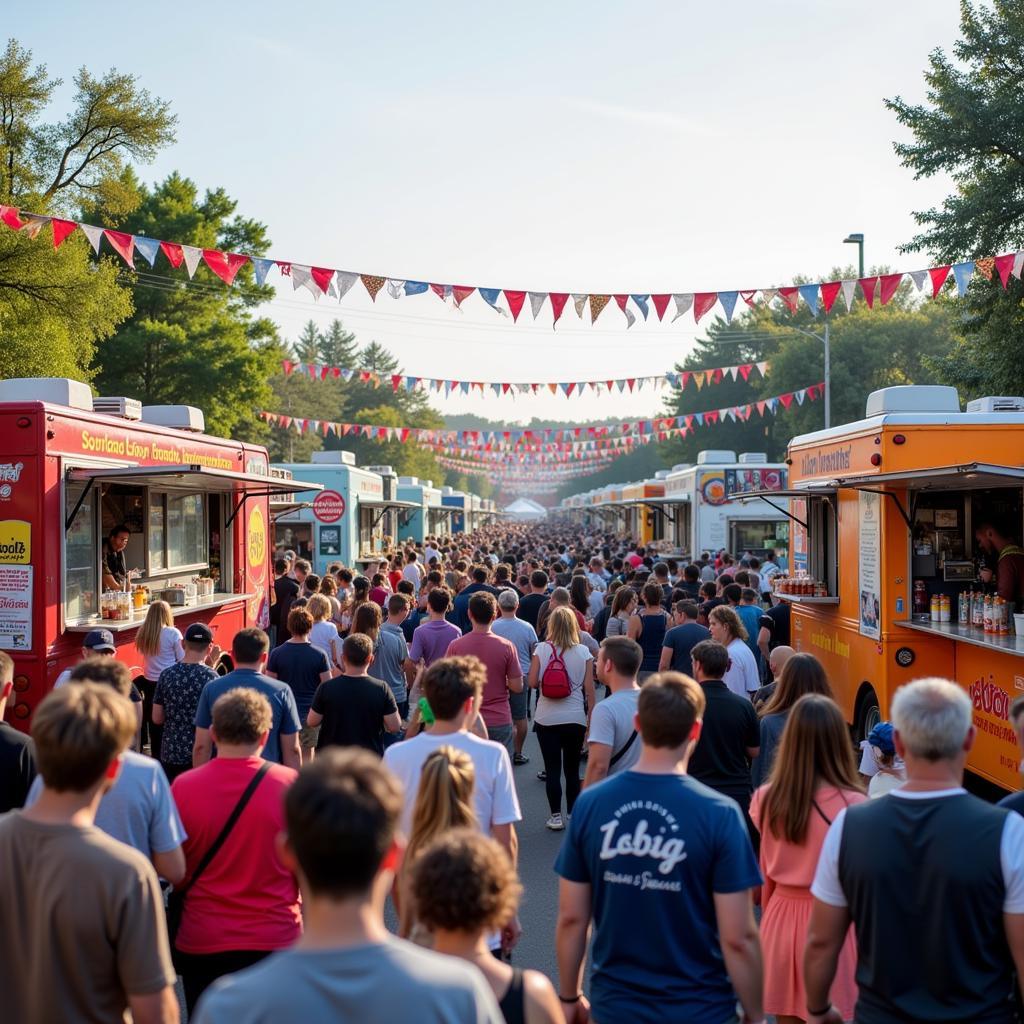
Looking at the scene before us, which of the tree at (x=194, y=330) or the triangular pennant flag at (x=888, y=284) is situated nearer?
the triangular pennant flag at (x=888, y=284)

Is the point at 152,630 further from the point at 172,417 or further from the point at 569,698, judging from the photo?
the point at 172,417

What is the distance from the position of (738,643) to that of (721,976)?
5.11 metres

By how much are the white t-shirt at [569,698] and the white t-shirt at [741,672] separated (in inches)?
41.5

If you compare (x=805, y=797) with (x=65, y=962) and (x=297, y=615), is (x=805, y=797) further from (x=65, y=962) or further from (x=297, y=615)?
(x=297, y=615)

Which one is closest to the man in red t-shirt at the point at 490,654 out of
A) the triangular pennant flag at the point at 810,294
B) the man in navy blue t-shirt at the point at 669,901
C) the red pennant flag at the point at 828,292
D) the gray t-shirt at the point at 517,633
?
the gray t-shirt at the point at 517,633

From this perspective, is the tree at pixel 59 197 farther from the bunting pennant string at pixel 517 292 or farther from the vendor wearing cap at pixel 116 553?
the vendor wearing cap at pixel 116 553

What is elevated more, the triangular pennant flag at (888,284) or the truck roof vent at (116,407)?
the triangular pennant flag at (888,284)

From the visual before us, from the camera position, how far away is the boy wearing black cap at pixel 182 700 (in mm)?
7051

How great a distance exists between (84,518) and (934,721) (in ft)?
27.4

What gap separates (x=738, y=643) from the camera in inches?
333

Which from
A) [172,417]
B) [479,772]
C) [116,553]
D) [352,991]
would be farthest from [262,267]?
[352,991]

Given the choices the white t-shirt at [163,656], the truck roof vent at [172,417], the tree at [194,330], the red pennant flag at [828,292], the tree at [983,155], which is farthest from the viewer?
the tree at [194,330]

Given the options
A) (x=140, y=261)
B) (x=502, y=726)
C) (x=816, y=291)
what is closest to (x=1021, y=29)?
(x=816, y=291)

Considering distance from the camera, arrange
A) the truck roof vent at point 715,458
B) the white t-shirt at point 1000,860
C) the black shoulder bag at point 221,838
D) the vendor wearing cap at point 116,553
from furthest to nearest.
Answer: the truck roof vent at point 715,458 → the vendor wearing cap at point 116,553 → the black shoulder bag at point 221,838 → the white t-shirt at point 1000,860
